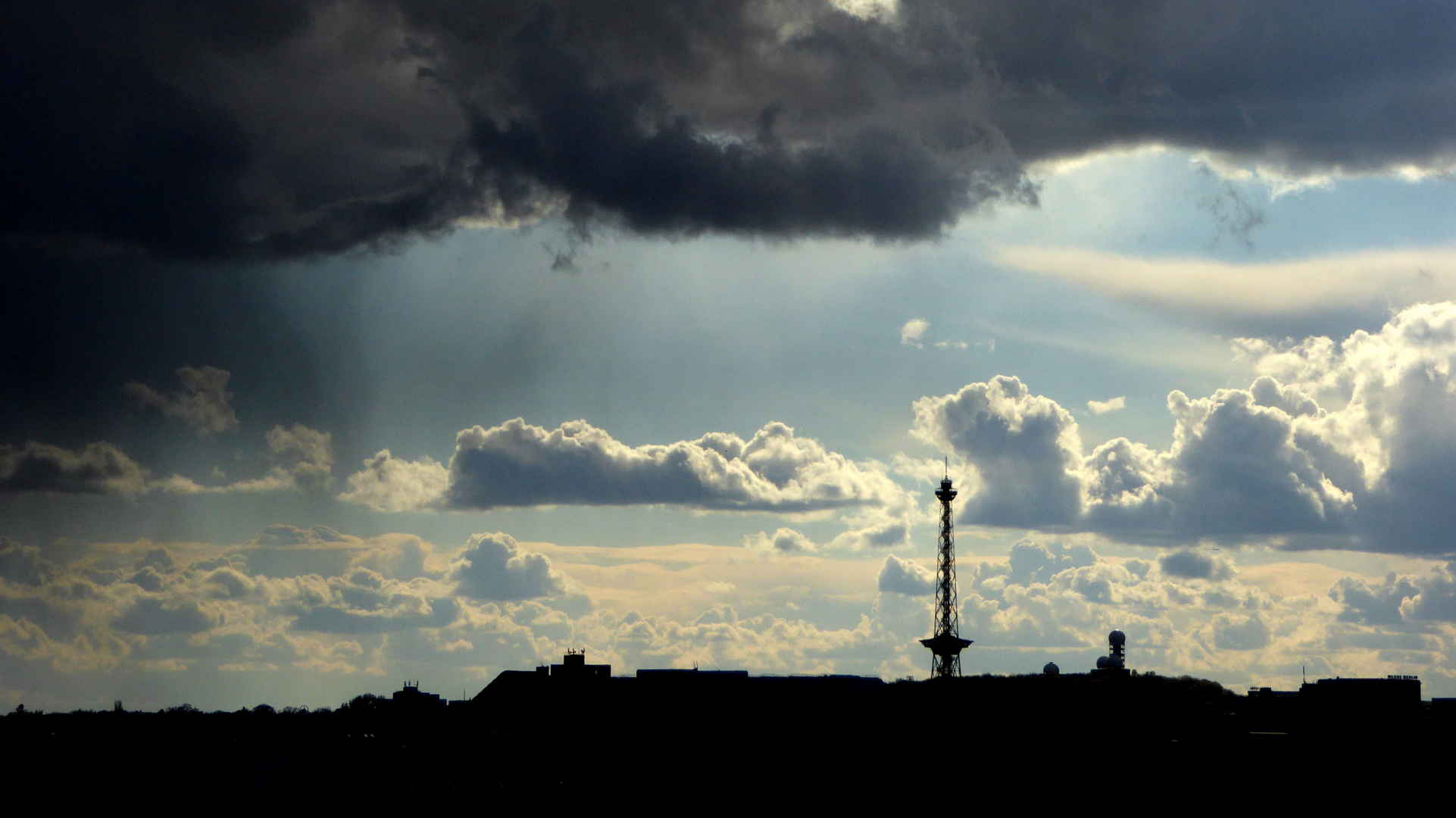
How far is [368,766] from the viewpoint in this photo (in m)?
142

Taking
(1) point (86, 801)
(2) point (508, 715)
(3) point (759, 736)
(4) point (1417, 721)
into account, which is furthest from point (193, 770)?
(4) point (1417, 721)

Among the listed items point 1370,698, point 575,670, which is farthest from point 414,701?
point 1370,698

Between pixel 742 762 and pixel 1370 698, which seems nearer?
pixel 742 762

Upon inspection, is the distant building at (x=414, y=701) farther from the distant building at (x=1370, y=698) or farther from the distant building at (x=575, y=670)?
the distant building at (x=1370, y=698)

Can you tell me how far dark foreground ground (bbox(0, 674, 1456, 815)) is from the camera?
453ft

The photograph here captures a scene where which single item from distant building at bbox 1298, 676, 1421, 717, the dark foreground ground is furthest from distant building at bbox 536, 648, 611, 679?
distant building at bbox 1298, 676, 1421, 717

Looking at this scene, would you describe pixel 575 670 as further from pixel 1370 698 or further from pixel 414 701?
pixel 1370 698

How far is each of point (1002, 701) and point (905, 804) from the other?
3486cm

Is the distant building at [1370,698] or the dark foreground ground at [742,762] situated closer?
the dark foreground ground at [742,762]

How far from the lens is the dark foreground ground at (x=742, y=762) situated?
138000 millimetres

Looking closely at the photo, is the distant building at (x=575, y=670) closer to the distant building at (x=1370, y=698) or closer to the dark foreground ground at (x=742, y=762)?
the dark foreground ground at (x=742, y=762)

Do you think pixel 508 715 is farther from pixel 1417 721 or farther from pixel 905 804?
pixel 1417 721

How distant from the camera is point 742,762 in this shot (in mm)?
143375

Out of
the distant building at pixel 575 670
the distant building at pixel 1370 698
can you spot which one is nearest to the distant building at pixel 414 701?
the distant building at pixel 575 670
